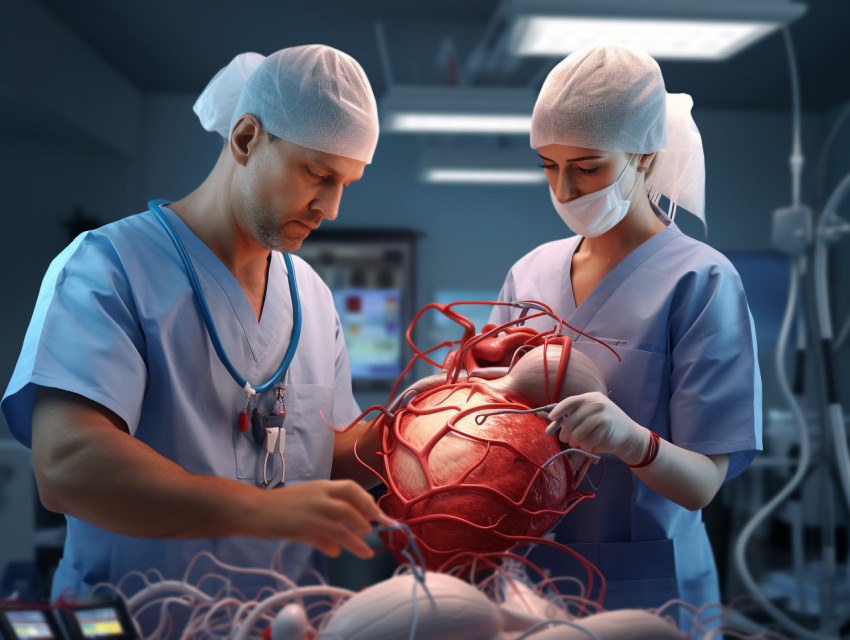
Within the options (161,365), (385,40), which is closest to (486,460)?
(161,365)

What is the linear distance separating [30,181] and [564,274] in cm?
250

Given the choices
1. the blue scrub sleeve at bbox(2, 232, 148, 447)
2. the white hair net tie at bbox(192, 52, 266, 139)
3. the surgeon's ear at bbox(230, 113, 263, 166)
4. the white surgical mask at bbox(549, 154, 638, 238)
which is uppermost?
the white hair net tie at bbox(192, 52, 266, 139)

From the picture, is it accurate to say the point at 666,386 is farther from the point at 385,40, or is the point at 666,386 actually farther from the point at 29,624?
the point at 385,40

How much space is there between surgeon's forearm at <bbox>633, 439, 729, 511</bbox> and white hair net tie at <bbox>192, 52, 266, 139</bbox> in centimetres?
78

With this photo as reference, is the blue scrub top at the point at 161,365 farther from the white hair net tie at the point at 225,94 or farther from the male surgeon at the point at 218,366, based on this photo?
the white hair net tie at the point at 225,94

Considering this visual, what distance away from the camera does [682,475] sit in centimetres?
84

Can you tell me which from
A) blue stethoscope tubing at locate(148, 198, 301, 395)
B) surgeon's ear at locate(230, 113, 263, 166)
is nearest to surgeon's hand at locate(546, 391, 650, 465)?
blue stethoscope tubing at locate(148, 198, 301, 395)

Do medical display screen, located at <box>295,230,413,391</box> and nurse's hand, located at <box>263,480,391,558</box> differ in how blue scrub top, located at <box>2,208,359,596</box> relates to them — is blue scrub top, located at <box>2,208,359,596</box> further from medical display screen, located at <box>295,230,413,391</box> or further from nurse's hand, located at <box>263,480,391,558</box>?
medical display screen, located at <box>295,230,413,391</box>

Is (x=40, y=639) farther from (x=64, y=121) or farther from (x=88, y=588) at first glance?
(x=64, y=121)

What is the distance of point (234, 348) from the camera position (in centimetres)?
100

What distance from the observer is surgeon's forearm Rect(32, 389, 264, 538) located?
0.64 m

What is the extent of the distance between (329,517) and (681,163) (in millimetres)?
771

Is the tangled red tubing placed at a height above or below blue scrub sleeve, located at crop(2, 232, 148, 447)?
below

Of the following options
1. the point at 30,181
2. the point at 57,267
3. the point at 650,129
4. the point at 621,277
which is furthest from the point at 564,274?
the point at 30,181
